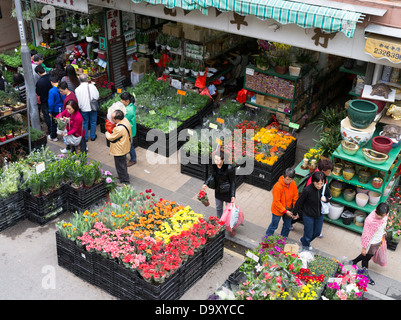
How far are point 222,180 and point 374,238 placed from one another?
267cm

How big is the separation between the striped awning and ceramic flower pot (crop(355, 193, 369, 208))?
2.91 meters

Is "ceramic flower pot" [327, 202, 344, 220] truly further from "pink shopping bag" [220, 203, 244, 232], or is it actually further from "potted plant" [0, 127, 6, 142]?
"potted plant" [0, 127, 6, 142]

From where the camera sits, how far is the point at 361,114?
8578 millimetres

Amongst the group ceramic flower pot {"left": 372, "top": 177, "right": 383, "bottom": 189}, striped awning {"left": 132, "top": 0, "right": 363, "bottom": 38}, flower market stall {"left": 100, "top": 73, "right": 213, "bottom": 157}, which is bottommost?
flower market stall {"left": 100, "top": 73, "right": 213, "bottom": 157}

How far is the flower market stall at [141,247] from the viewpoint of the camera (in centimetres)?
696

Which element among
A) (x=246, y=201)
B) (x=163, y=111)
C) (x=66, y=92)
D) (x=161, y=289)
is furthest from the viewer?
(x=163, y=111)

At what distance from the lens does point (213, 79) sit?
1340 centimetres

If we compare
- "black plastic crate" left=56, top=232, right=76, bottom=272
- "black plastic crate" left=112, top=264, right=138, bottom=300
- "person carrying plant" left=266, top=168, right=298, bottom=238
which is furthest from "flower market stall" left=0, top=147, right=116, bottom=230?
"person carrying plant" left=266, top=168, right=298, bottom=238

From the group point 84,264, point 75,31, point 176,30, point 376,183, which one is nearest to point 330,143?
point 376,183

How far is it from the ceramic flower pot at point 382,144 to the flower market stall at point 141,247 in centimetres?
319

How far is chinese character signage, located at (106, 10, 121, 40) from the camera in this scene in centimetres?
1283

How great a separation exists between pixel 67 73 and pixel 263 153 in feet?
16.3

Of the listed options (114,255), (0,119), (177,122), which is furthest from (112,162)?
(114,255)

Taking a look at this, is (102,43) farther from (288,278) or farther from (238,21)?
(288,278)
